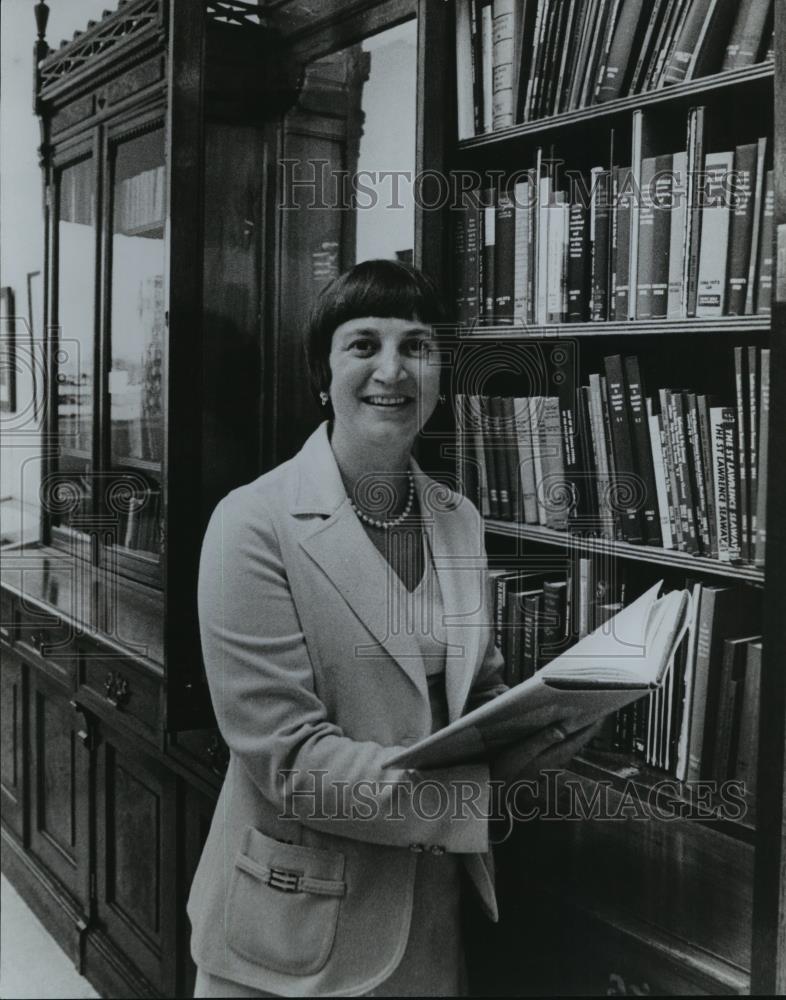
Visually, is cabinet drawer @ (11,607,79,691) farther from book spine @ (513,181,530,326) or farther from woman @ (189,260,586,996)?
book spine @ (513,181,530,326)

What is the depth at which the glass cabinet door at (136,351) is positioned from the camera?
2.14 m

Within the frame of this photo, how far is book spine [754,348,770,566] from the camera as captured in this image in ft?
3.59

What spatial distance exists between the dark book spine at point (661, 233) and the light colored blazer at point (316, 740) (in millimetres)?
398

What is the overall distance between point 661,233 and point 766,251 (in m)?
0.16

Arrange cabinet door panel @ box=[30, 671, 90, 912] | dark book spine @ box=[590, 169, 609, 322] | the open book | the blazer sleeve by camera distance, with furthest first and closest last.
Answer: cabinet door panel @ box=[30, 671, 90, 912] → dark book spine @ box=[590, 169, 609, 322] → the blazer sleeve → the open book

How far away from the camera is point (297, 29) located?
1.76m

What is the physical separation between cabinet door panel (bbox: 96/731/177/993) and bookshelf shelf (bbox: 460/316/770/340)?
1.17m

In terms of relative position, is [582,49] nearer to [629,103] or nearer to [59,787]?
[629,103]

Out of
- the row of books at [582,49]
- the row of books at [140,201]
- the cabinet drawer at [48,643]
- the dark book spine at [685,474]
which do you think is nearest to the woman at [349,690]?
the dark book spine at [685,474]

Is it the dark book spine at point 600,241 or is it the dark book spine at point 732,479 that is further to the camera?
the dark book spine at point 600,241

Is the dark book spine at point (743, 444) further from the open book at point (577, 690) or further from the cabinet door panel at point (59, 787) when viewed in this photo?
the cabinet door panel at point (59, 787)

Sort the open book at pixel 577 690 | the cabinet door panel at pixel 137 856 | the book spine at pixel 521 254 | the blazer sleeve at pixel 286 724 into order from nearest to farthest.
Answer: the open book at pixel 577 690, the blazer sleeve at pixel 286 724, the book spine at pixel 521 254, the cabinet door panel at pixel 137 856

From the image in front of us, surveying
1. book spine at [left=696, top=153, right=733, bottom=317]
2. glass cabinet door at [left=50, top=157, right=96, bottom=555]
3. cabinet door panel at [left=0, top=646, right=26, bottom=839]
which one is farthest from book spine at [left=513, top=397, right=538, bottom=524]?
cabinet door panel at [left=0, top=646, right=26, bottom=839]

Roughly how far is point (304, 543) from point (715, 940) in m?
0.69
